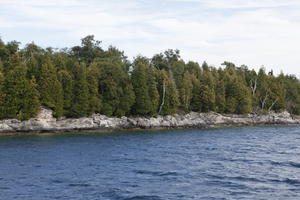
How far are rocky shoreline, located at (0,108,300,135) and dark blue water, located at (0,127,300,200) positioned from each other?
774 inches

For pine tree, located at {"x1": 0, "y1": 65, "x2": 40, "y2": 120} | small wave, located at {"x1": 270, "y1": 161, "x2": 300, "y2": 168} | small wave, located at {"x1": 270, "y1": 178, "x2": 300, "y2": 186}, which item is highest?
pine tree, located at {"x1": 0, "y1": 65, "x2": 40, "y2": 120}

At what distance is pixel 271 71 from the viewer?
13950 cm

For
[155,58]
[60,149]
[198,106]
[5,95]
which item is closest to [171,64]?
[155,58]

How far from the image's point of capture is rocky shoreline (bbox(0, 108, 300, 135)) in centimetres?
7574

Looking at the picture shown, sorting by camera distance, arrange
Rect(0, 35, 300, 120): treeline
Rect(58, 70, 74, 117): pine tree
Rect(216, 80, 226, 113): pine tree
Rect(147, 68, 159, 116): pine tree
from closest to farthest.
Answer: Rect(0, 35, 300, 120): treeline → Rect(58, 70, 74, 117): pine tree → Rect(147, 68, 159, 116): pine tree → Rect(216, 80, 226, 113): pine tree

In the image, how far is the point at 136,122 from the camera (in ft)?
297

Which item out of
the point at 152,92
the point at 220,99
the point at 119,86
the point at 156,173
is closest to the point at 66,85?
the point at 119,86

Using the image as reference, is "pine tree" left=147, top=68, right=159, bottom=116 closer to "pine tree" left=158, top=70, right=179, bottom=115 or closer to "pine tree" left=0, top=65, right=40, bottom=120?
"pine tree" left=158, top=70, right=179, bottom=115

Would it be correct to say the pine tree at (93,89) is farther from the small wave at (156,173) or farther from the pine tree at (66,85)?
the small wave at (156,173)

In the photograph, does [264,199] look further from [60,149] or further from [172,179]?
[60,149]

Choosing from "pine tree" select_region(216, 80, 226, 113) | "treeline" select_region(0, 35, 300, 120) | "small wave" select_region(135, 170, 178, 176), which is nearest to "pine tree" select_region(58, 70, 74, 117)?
"treeline" select_region(0, 35, 300, 120)

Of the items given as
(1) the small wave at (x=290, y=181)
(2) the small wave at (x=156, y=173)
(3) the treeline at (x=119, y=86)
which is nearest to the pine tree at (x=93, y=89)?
(3) the treeline at (x=119, y=86)

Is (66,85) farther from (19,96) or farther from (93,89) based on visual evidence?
(19,96)

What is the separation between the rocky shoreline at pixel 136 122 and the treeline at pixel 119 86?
62.1 inches
